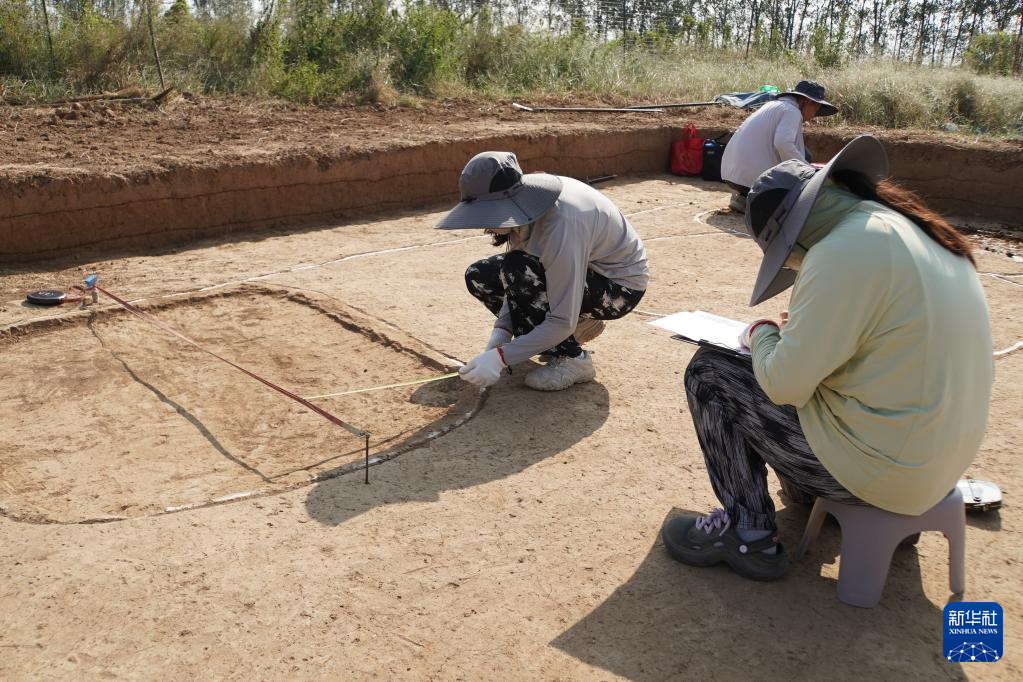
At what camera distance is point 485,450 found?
12.1 feet

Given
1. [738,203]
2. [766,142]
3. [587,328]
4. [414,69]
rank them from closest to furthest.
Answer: [587,328] → [766,142] → [738,203] → [414,69]

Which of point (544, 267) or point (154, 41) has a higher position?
point (154, 41)

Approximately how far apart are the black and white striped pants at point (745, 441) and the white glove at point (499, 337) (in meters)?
1.33

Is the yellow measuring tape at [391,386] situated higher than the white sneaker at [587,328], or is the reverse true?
the white sneaker at [587,328]

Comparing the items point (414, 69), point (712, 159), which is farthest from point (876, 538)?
point (414, 69)

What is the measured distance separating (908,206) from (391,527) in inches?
74.2

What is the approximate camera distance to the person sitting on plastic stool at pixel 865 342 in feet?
7.35

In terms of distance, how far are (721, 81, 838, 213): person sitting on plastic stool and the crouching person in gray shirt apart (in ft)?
11.0

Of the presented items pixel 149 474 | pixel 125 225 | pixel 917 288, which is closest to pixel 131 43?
pixel 125 225

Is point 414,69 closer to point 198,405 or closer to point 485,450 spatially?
point 198,405

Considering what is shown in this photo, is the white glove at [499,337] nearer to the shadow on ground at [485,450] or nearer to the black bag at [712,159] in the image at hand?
the shadow on ground at [485,450]

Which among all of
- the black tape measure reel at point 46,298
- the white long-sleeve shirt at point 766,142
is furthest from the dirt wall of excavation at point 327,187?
the white long-sleeve shirt at point 766,142

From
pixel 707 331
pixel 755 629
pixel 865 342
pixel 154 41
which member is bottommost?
pixel 755 629

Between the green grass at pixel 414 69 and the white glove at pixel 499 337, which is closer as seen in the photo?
the white glove at pixel 499 337
